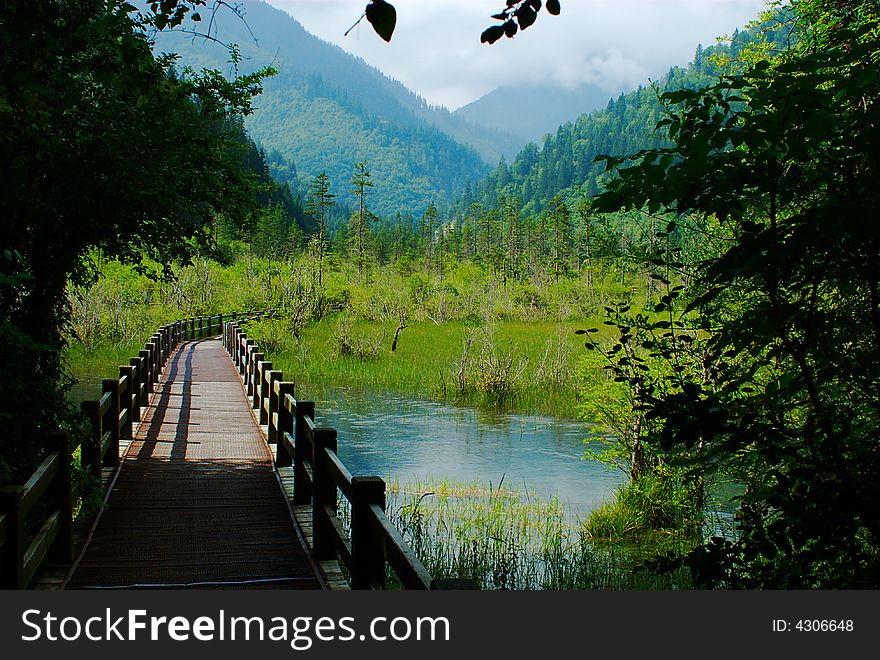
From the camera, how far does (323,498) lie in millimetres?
5914

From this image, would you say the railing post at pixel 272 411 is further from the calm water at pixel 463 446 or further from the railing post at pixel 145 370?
the calm water at pixel 463 446

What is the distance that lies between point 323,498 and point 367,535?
1454 millimetres

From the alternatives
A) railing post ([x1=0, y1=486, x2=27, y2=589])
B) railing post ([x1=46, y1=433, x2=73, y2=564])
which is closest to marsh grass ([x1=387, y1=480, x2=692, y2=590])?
railing post ([x1=46, y1=433, x2=73, y2=564])

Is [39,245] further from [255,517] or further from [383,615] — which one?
[383,615]

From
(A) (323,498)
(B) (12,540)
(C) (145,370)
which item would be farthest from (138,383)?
(B) (12,540)

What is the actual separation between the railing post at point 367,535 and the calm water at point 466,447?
8.39 metres

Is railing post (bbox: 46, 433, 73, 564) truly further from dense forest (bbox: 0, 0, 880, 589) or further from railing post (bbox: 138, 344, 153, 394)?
railing post (bbox: 138, 344, 153, 394)

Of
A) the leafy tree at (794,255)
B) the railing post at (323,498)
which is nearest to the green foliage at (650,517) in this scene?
the railing post at (323,498)

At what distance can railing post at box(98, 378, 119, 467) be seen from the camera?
28.3 feet

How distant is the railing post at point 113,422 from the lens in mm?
8617

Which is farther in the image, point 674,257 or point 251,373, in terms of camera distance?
point 251,373

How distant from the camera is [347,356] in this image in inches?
1207

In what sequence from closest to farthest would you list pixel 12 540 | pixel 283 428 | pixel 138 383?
pixel 12 540 → pixel 283 428 → pixel 138 383

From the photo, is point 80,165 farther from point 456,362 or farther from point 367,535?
point 456,362
